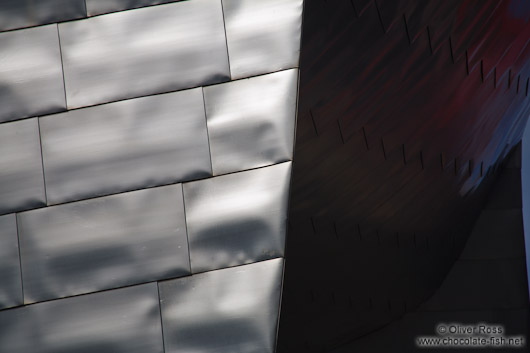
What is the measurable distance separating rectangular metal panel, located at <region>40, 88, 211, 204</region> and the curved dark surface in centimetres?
92

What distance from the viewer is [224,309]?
3.33 metres

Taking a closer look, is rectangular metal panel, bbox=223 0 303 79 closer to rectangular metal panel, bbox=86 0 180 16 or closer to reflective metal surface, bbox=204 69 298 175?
reflective metal surface, bbox=204 69 298 175

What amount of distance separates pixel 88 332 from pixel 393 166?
3.10 metres

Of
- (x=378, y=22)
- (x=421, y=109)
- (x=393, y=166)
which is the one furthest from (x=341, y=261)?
(x=378, y=22)

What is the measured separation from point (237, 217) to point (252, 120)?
1.90 ft

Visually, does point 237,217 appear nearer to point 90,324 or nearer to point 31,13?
point 90,324

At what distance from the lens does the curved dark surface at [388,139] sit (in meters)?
3.97

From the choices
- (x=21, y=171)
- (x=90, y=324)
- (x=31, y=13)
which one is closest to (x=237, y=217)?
(x=90, y=324)

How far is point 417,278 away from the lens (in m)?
8.38

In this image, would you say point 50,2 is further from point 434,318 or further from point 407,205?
point 434,318

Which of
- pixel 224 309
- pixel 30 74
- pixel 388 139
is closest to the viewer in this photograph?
pixel 224 309

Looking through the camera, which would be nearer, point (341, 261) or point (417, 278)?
A: point (341, 261)

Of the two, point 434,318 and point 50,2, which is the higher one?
point 50,2

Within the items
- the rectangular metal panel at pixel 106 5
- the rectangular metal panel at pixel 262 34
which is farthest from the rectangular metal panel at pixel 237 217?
the rectangular metal panel at pixel 106 5
